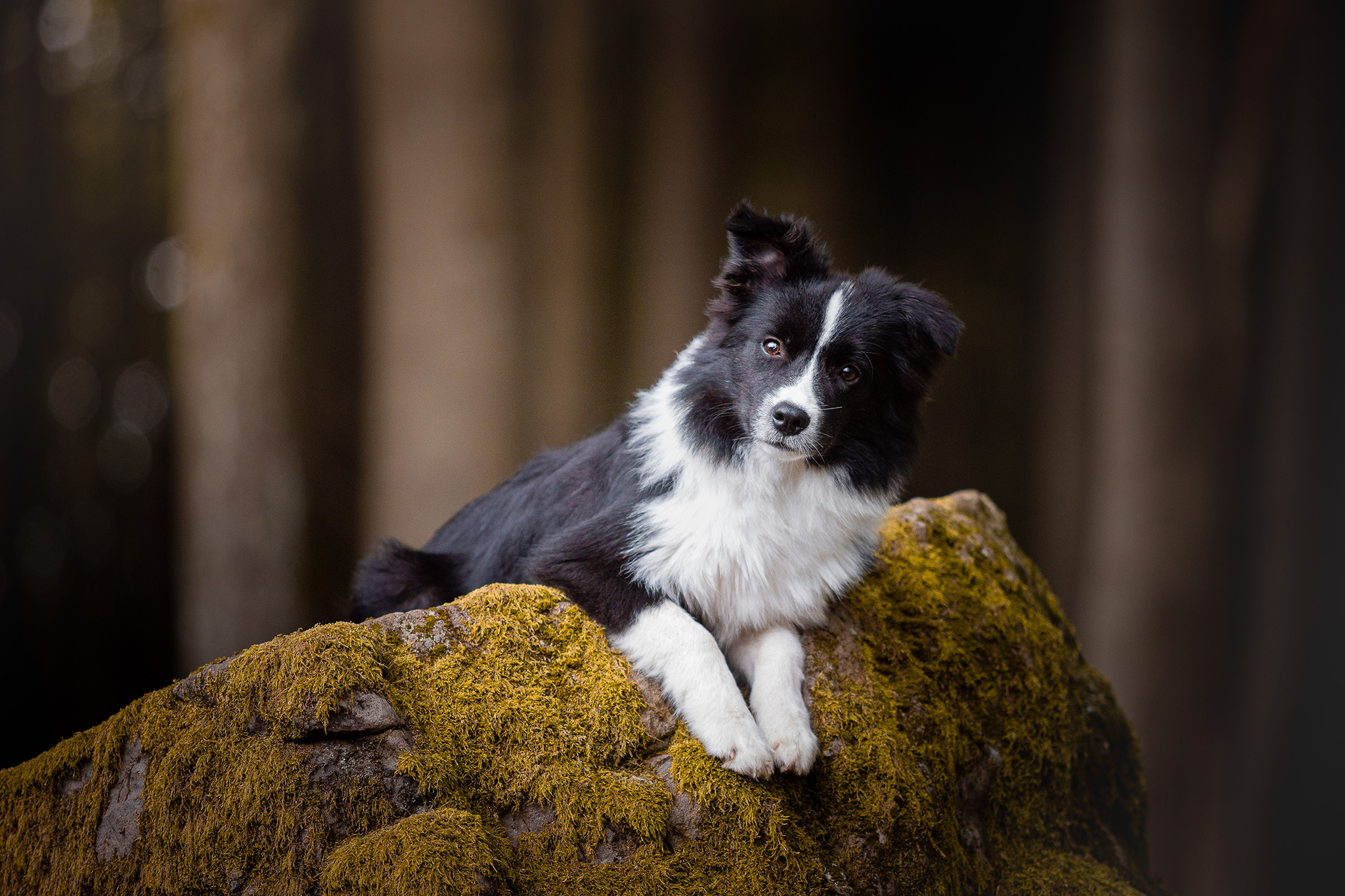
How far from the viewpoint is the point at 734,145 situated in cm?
696

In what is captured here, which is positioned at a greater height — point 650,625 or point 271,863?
point 650,625

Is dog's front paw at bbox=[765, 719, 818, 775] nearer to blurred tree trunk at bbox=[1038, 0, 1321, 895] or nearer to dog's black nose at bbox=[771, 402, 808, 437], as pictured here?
dog's black nose at bbox=[771, 402, 808, 437]

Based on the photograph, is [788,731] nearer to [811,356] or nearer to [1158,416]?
[811,356]

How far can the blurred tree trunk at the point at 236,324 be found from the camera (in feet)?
19.9

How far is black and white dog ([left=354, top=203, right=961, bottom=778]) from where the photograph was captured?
267cm

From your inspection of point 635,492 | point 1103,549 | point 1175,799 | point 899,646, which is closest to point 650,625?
point 635,492

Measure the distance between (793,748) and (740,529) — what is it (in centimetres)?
67

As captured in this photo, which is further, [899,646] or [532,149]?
[532,149]

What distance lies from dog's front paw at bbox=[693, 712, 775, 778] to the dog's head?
796 millimetres

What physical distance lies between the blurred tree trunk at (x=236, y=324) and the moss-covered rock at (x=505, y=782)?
3847 millimetres

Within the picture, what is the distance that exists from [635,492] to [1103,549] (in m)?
4.44

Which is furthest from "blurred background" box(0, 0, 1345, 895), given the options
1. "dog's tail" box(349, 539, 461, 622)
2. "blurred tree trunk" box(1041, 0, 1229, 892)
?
"dog's tail" box(349, 539, 461, 622)

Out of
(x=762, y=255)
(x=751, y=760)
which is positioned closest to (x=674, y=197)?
(x=762, y=255)

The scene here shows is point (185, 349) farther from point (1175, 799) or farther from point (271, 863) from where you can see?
point (1175, 799)
